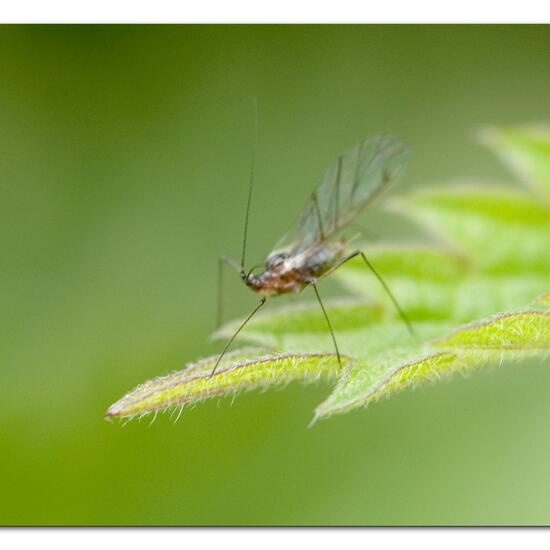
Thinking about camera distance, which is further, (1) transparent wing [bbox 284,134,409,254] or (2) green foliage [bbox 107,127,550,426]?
(1) transparent wing [bbox 284,134,409,254]

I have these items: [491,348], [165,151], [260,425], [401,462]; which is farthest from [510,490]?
[165,151]

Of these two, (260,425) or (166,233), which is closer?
(260,425)

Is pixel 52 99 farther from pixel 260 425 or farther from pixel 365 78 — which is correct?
pixel 260 425

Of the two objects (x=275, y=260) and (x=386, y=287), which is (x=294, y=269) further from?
(x=386, y=287)

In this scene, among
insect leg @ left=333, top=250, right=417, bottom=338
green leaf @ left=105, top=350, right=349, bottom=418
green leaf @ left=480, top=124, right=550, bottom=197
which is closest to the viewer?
green leaf @ left=105, top=350, right=349, bottom=418

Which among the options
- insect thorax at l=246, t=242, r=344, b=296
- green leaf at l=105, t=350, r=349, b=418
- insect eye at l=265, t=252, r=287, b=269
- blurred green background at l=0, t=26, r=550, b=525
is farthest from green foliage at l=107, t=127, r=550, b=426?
blurred green background at l=0, t=26, r=550, b=525

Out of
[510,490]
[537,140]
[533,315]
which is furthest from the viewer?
[510,490]

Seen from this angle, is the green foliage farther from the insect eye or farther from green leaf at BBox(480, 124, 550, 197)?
the insect eye

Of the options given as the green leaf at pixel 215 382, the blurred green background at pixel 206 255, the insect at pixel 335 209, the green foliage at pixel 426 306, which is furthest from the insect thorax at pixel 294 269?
the green leaf at pixel 215 382
